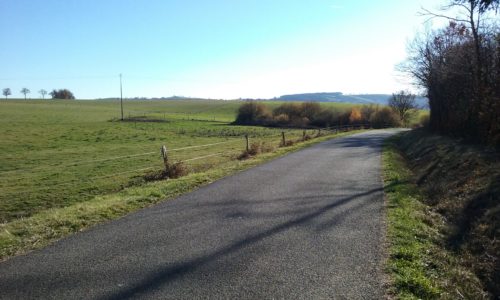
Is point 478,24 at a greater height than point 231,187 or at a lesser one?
greater

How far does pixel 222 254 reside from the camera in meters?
6.20

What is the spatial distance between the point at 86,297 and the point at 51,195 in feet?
39.1

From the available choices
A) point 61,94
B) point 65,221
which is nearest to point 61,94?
point 61,94

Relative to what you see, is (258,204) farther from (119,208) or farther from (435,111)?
(435,111)

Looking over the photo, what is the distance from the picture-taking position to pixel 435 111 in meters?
33.8

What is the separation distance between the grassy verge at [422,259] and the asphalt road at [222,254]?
0.80ft

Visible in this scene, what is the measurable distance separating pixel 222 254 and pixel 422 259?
286cm

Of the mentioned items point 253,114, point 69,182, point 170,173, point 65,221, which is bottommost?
point 69,182

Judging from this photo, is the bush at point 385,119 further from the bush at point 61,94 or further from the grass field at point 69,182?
the bush at point 61,94

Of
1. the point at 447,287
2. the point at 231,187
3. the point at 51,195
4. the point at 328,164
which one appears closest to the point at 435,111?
the point at 328,164

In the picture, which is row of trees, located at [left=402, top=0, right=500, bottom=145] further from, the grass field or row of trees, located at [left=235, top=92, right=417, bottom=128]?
row of trees, located at [left=235, top=92, right=417, bottom=128]

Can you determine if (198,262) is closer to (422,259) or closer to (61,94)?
(422,259)

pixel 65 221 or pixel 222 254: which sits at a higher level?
pixel 222 254

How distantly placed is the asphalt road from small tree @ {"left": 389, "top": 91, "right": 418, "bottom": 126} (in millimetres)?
80247
